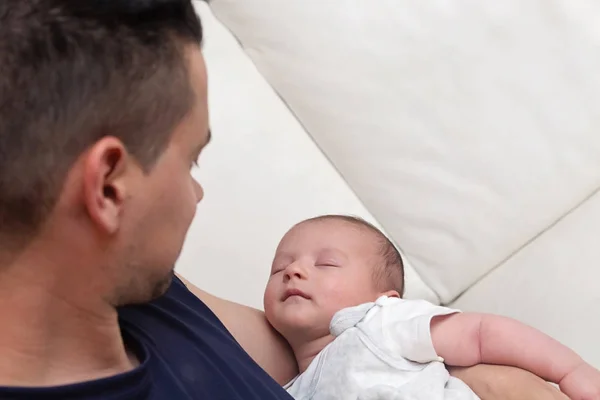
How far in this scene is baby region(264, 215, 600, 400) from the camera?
0.94 m

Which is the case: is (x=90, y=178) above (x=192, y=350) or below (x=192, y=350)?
above

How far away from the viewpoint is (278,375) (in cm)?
110

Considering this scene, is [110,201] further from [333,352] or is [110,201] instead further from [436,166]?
A: [436,166]

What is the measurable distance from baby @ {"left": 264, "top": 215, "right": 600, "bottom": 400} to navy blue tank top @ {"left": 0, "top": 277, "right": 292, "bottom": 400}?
0.15 metres

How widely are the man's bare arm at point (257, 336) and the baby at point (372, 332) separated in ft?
0.06

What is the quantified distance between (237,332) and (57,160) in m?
0.52

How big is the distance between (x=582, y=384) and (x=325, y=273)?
400 millimetres

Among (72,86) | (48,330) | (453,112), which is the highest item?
(72,86)

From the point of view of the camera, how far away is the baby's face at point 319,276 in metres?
1.09

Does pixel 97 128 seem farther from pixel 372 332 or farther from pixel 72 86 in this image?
pixel 372 332

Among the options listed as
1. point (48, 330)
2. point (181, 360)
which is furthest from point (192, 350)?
point (48, 330)

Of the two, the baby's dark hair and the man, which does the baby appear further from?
the man

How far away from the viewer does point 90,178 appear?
23.7 inches

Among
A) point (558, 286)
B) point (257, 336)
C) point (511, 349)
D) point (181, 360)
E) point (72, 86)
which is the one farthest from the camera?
point (558, 286)
